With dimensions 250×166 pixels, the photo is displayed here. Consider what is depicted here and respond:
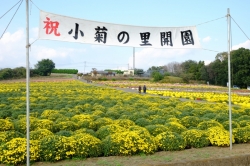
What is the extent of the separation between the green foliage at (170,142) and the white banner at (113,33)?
7.82 ft

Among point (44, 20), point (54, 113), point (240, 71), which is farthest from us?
point (240, 71)

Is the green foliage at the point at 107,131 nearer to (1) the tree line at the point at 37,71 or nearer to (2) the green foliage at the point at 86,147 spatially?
(2) the green foliage at the point at 86,147

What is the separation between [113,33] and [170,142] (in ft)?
10.3

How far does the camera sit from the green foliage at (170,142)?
7.41 meters

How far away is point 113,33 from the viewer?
6.75 metres

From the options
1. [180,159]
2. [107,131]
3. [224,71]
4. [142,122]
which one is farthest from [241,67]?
[180,159]

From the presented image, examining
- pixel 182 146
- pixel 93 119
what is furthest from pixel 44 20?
pixel 93 119

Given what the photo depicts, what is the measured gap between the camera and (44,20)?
18.7 ft

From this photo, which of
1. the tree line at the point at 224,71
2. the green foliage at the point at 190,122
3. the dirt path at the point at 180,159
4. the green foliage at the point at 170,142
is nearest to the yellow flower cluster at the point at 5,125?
the dirt path at the point at 180,159

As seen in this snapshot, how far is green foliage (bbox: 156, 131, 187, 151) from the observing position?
24.3ft

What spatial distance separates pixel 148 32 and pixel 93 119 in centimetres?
443

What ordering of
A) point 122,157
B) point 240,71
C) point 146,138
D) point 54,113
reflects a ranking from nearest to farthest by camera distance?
point 122,157
point 146,138
point 54,113
point 240,71

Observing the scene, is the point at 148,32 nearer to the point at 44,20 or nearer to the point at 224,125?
the point at 44,20

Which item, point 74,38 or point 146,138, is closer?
point 74,38
